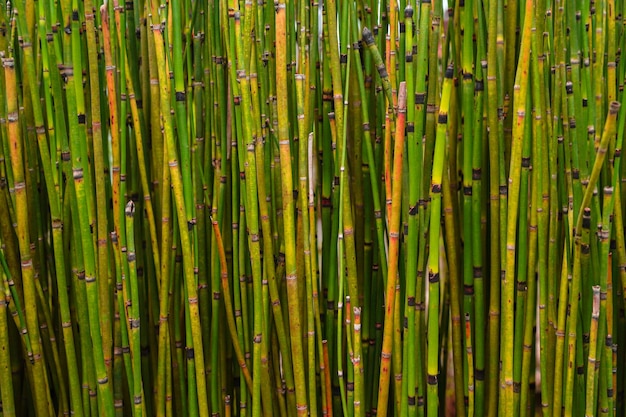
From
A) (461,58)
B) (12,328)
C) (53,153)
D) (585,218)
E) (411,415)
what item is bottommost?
(411,415)

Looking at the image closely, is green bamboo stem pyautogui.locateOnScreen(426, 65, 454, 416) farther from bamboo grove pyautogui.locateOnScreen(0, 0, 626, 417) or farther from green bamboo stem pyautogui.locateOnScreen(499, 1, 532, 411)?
green bamboo stem pyautogui.locateOnScreen(499, 1, 532, 411)

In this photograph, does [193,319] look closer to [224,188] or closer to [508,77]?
[224,188]

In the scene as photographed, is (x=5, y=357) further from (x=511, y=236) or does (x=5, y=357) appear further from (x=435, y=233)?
(x=511, y=236)

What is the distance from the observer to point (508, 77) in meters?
1.11

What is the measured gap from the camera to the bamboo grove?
1.02 metres

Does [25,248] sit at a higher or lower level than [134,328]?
higher

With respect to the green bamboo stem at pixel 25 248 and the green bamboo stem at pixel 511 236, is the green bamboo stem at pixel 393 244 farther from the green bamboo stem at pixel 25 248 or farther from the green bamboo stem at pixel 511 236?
the green bamboo stem at pixel 25 248

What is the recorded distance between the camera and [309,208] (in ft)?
3.48

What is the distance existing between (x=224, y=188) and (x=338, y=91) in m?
0.28

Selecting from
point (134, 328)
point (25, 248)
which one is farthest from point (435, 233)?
point (25, 248)

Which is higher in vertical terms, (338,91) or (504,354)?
(338,91)

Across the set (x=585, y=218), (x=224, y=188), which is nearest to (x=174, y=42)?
(x=224, y=188)

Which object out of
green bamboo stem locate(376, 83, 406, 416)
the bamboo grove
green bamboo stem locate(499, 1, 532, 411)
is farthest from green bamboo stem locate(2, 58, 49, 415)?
green bamboo stem locate(499, 1, 532, 411)

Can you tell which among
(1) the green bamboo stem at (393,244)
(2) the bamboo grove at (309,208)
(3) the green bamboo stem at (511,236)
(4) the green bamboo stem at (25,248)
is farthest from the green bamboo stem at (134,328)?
(3) the green bamboo stem at (511,236)
